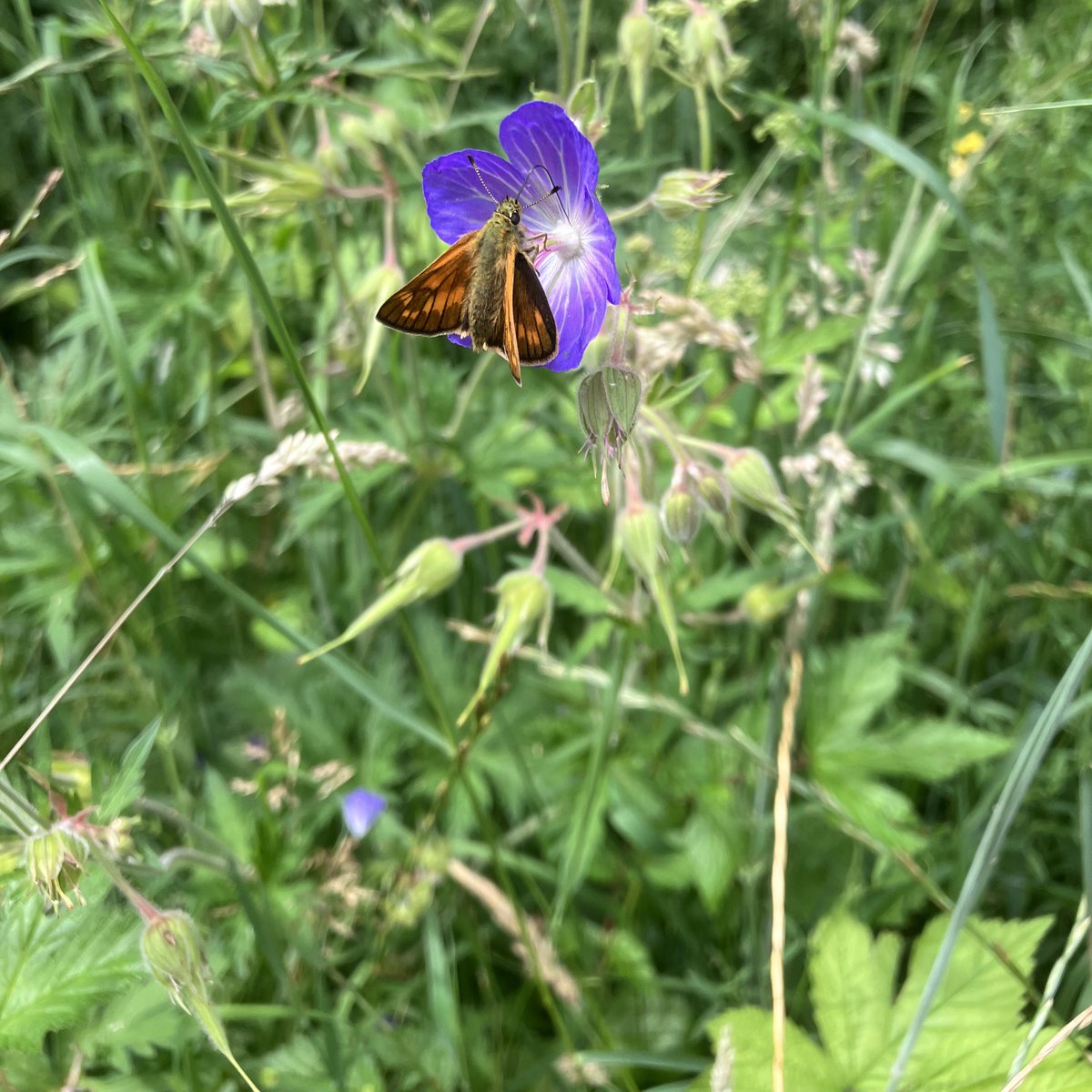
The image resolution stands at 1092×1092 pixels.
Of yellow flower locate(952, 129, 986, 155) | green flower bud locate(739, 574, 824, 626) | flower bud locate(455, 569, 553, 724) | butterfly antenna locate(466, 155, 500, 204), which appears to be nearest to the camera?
butterfly antenna locate(466, 155, 500, 204)

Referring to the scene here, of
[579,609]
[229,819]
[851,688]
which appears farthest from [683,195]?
[229,819]

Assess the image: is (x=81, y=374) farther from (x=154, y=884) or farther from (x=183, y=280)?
(x=154, y=884)

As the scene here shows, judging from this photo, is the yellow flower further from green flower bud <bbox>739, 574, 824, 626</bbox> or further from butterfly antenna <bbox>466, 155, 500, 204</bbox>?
butterfly antenna <bbox>466, 155, 500, 204</bbox>

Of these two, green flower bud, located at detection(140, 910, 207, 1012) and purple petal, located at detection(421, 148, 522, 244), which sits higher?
purple petal, located at detection(421, 148, 522, 244)

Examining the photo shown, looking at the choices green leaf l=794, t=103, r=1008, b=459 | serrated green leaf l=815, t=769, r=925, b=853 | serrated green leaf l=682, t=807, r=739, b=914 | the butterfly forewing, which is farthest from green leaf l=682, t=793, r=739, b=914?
the butterfly forewing

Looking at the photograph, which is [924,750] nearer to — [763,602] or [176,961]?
[763,602]

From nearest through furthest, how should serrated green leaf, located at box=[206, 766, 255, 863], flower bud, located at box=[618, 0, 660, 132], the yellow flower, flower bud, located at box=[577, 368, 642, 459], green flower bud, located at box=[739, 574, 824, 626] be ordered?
flower bud, located at box=[577, 368, 642, 459], flower bud, located at box=[618, 0, 660, 132], green flower bud, located at box=[739, 574, 824, 626], serrated green leaf, located at box=[206, 766, 255, 863], the yellow flower

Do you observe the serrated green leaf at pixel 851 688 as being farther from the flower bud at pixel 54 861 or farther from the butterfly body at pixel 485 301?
the flower bud at pixel 54 861
